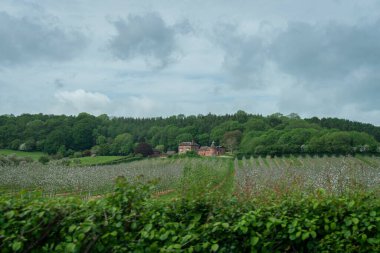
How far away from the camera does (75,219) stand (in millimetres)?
3670

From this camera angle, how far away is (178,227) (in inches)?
145

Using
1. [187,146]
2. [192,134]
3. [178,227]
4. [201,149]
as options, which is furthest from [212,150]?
[178,227]

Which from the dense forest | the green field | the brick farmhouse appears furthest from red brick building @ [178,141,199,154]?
the green field

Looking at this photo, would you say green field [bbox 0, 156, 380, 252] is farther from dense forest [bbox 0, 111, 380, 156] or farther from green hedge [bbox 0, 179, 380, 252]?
dense forest [bbox 0, 111, 380, 156]

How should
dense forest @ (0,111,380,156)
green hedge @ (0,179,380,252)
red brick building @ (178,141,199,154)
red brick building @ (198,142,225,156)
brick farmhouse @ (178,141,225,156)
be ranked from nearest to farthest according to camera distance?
green hedge @ (0,179,380,252) < dense forest @ (0,111,380,156) < red brick building @ (198,142,225,156) < brick farmhouse @ (178,141,225,156) < red brick building @ (178,141,199,154)

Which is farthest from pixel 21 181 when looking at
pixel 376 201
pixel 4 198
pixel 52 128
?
pixel 52 128

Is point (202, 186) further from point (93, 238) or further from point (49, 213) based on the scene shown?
point (49, 213)

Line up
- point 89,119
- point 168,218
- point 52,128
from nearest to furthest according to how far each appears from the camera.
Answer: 1. point 168,218
2. point 52,128
3. point 89,119

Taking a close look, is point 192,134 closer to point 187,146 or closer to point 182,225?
point 187,146

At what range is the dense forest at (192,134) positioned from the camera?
229 feet

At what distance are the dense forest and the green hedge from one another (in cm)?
6234

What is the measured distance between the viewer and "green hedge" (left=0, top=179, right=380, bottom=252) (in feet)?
11.5

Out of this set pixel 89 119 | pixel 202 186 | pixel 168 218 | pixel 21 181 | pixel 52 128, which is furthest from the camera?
pixel 89 119

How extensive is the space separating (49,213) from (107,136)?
344 ft
